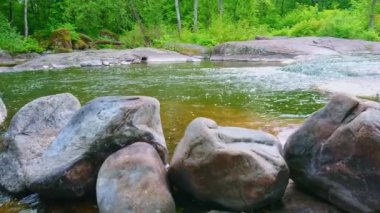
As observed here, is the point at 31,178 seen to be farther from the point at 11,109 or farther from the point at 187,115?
the point at 11,109

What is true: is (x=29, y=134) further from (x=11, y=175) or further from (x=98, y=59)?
(x=98, y=59)

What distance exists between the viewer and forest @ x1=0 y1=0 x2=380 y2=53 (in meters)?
28.7

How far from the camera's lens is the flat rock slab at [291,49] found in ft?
71.1

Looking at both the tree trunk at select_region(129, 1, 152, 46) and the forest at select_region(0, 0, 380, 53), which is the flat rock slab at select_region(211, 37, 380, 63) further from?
the tree trunk at select_region(129, 1, 152, 46)

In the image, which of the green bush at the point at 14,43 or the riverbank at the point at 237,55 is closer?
the riverbank at the point at 237,55

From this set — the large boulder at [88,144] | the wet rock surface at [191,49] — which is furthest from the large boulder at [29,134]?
the wet rock surface at [191,49]

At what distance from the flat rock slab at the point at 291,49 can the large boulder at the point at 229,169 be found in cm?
1734

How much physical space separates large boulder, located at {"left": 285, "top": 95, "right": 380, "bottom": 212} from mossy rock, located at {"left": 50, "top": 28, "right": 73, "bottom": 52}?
83.0 ft

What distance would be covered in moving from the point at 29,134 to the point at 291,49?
18.6m

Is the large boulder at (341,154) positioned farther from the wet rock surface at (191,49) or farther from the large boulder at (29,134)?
the wet rock surface at (191,49)

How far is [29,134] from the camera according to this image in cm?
546

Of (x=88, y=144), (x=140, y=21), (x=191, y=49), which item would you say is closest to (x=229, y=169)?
(x=88, y=144)

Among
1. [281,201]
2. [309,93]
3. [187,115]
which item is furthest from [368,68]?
[281,201]

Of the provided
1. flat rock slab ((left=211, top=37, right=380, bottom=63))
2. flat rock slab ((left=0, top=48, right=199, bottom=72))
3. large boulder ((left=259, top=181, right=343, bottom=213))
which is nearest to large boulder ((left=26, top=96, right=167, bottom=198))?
large boulder ((left=259, top=181, right=343, bottom=213))
